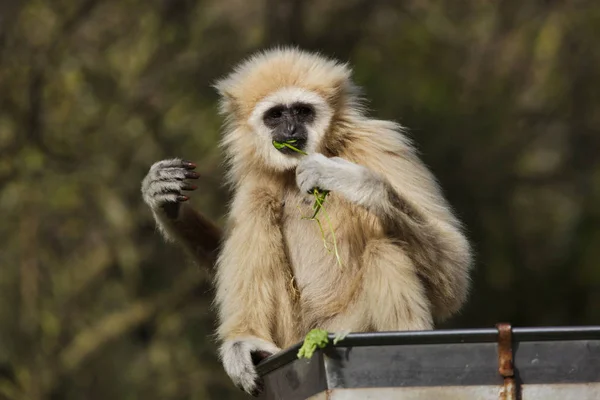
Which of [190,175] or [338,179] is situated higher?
[190,175]

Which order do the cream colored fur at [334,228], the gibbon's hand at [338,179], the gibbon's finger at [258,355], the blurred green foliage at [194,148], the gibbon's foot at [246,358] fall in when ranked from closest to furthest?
the gibbon's hand at [338,179] < the cream colored fur at [334,228] < the gibbon's foot at [246,358] < the gibbon's finger at [258,355] < the blurred green foliage at [194,148]

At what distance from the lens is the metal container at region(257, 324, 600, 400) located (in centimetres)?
471

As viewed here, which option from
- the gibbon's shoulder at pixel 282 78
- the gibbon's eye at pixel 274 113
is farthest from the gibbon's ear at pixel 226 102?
the gibbon's eye at pixel 274 113

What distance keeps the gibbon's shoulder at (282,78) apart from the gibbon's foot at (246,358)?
1.83m

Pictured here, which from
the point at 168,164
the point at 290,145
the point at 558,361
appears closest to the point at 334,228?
the point at 290,145

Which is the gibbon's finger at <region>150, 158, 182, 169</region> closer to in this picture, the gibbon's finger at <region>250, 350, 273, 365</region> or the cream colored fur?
the cream colored fur

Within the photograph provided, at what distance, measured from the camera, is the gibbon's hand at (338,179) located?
21.0 feet

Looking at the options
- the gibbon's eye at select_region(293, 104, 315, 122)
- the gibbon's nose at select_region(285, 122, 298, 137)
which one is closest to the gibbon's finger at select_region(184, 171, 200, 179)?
the gibbon's nose at select_region(285, 122, 298, 137)

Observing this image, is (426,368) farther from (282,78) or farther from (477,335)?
(282,78)

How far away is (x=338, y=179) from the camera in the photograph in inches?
252

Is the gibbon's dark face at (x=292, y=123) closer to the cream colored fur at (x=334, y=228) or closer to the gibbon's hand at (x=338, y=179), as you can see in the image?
the cream colored fur at (x=334, y=228)

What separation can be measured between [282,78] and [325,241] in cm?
124

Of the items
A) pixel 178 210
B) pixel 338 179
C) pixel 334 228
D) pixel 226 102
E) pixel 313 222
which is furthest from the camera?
pixel 178 210

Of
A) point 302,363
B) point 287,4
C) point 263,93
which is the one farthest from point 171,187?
point 287,4
